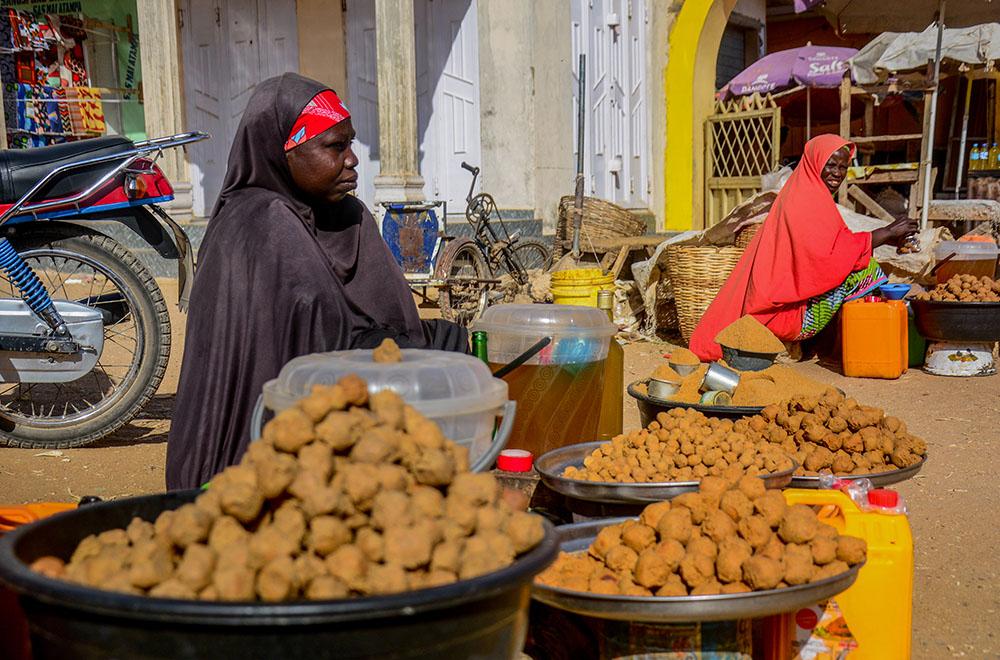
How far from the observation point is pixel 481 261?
859cm

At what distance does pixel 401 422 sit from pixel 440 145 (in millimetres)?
8772

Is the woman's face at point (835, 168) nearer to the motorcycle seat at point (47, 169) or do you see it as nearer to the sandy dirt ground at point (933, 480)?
the sandy dirt ground at point (933, 480)

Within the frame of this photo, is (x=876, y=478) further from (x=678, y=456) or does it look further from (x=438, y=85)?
(x=438, y=85)

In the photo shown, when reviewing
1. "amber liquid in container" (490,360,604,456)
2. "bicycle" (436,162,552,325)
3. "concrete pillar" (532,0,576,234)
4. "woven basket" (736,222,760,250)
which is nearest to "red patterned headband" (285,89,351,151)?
"amber liquid in container" (490,360,604,456)

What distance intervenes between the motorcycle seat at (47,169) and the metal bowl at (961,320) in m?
4.76

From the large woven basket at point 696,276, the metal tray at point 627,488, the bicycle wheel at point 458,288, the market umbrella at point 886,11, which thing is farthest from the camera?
the market umbrella at point 886,11

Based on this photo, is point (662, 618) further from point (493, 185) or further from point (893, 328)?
point (493, 185)

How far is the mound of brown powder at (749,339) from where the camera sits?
394 centimetres

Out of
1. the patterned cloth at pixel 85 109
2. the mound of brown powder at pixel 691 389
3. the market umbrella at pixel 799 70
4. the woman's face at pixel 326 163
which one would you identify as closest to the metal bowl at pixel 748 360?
the mound of brown powder at pixel 691 389

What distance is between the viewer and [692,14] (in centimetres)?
1144

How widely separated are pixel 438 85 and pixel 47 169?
20.2 feet

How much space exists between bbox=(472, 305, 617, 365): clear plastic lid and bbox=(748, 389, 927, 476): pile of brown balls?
1.91ft

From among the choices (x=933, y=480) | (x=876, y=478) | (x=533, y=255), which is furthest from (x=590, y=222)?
(x=876, y=478)

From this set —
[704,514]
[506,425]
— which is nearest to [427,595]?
[506,425]
